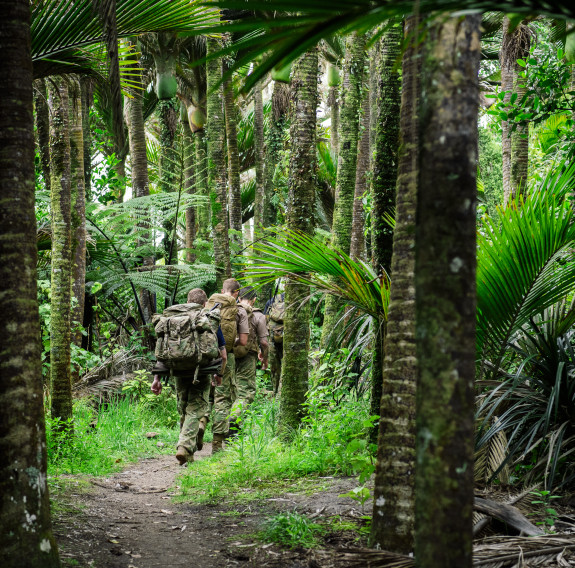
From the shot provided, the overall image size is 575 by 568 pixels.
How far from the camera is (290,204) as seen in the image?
7391 millimetres

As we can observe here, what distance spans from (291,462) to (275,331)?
5.65 m

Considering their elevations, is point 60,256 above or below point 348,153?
below

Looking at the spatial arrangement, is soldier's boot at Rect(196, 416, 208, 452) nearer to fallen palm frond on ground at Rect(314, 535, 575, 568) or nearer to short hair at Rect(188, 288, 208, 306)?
short hair at Rect(188, 288, 208, 306)

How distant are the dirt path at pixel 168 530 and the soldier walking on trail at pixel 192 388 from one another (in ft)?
4.54

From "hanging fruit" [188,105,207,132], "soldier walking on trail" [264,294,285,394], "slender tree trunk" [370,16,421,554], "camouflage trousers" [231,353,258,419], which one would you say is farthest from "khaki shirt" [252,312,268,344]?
"hanging fruit" [188,105,207,132]

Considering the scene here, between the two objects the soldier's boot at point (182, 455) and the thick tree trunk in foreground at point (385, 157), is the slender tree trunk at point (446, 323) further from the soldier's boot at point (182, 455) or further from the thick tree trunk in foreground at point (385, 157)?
the soldier's boot at point (182, 455)

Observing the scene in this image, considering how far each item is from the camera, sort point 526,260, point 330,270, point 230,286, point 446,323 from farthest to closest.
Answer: point 230,286 < point 330,270 < point 526,260 < point 446,323

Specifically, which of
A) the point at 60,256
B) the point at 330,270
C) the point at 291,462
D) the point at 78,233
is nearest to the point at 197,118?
the point at 78,233

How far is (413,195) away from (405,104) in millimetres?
603

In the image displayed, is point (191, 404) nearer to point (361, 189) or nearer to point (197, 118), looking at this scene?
point (361, 189)

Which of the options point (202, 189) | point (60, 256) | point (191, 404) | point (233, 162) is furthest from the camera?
point (202, 189)

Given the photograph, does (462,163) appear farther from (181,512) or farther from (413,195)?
(181,512)

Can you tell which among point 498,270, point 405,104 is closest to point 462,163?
point 405,104

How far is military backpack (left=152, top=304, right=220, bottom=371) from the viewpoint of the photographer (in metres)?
7.77
